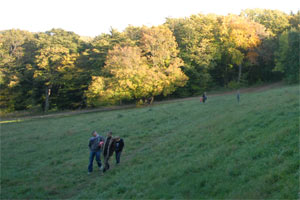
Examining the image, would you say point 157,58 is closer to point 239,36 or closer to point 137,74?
point 137,74

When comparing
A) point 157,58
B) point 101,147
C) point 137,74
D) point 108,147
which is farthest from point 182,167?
point 157,58

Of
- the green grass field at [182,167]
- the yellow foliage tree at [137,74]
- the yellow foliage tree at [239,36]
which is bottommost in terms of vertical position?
the green grass field at [182,167]

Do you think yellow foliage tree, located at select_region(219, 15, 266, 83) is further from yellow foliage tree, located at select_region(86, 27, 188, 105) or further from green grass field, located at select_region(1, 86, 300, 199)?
green grass field, located at select_region(1, 86, 300, 199)

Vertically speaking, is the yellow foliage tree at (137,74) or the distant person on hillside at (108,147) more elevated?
the yellow foliage tree at (137,74)

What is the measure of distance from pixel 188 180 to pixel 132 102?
4563 cm

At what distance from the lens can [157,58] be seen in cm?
5084

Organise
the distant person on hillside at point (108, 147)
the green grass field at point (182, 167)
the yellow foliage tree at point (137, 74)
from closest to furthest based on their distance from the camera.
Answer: the green grass field at point (182, 167)
the distant person on hillside at point (108, 147)
the yellow foliage tree at point (137, 74)

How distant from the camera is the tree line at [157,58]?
167ft

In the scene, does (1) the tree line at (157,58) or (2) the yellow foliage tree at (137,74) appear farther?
(1) the tree line at (157,58)

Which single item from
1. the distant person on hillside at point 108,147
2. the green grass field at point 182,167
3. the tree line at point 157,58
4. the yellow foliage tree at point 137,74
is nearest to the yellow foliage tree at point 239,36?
the tree line at point 157,58

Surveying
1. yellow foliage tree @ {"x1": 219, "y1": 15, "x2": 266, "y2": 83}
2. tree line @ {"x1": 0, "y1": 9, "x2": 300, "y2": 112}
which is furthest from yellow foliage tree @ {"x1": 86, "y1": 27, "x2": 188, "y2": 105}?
yellow foliage tree @ {"x1": 219, "y1": 15, "x2": 266, "y2": 83}

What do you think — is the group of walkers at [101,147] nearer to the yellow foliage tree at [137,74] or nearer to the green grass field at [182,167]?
the green grass field at [182,167]

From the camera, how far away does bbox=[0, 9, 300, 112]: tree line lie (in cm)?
5088

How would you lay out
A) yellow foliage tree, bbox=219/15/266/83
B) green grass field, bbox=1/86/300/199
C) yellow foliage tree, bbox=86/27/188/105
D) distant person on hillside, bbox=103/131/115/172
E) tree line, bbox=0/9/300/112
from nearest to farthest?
green grass field, bbox=1/86/300/199
distant person on hillside, bbox=103/131/115/172
yellow foliage tree, bbox=86/27/188/105
tree line, bbox=0/9/300/112
yellow foliage tree, bbox=219/15/266/83
